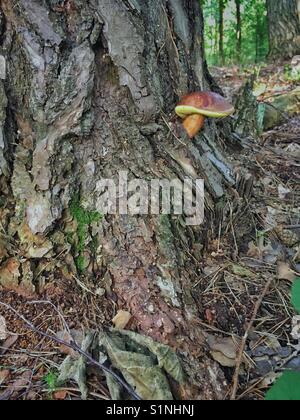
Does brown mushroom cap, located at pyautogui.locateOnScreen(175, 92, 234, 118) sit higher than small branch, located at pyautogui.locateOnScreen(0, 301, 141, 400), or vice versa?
brown mushroom cap, located at pyautogui.locateOnScreen(175, 92, 234, 118)

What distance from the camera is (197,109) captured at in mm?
1938

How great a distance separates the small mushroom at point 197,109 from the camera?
6.40ft

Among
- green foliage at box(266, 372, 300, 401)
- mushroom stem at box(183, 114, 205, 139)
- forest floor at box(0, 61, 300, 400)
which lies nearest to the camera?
green foliage at box(266, 372, 300, 401)

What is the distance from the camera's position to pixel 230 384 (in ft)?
4.76

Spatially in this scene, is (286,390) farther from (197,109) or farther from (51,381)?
(197,109)

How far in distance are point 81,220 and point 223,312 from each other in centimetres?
77

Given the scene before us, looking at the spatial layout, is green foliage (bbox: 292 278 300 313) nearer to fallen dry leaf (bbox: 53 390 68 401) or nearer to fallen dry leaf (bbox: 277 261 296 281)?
fallen dry leaf (bbox: 277 261 296 281)

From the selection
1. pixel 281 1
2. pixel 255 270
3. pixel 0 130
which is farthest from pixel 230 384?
pixel 281 1

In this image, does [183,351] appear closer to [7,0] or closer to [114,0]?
[114,0]

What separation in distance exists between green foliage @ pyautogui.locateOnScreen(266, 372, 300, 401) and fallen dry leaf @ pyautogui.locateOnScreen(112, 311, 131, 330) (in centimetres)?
67

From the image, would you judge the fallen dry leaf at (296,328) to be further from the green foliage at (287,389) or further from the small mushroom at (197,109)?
the small mushroom at (197,109)

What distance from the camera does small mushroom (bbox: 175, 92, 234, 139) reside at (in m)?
1.95

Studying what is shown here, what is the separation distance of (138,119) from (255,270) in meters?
0.96

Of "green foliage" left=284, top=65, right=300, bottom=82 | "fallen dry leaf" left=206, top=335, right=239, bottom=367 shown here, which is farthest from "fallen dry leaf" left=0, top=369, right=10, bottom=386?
"green foliage" left=284, top=65, right=300, bottom=82
